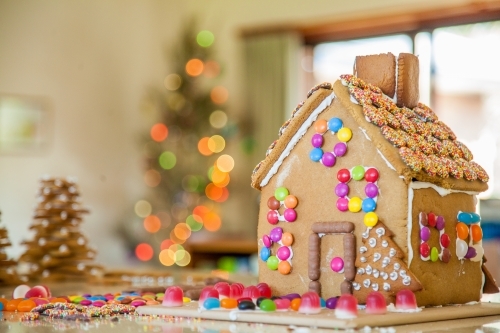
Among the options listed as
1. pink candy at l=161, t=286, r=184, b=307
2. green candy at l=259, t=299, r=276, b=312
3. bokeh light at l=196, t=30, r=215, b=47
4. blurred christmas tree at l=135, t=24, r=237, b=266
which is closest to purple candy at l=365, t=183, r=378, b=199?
green candy at l=259, t=299, r=276, b=312

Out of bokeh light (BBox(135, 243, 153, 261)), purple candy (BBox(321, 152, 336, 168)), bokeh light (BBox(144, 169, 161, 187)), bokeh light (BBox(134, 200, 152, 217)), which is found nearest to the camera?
purple candy (BBox(321, 152, 336, 168))

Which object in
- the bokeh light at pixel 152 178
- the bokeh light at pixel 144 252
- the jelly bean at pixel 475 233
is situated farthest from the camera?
the bokeh light at pixel 152 178

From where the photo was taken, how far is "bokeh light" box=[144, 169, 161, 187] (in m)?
6.80

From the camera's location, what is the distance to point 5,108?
623cm

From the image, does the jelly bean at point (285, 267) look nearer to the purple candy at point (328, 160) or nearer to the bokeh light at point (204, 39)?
the purple candy at point (328, 160)

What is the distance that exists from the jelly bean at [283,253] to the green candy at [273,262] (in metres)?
0.01

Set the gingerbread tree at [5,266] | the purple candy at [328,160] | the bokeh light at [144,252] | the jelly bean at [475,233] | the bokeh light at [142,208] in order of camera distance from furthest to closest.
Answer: the bokeh light at [142,208]
the bokeh light at [144,252]
the gingerbread tree at [5,266]
the jelly bean at [475,233]
the purple candy at [328,160]

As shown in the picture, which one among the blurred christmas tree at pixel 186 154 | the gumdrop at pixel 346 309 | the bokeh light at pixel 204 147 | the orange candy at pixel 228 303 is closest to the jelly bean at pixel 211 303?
the orange candy at pixel 228 303

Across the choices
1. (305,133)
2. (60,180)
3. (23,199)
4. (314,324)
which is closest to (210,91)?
(23,199)

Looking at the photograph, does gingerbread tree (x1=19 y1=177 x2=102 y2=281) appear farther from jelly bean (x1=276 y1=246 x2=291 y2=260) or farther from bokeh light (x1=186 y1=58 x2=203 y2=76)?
bokeh light (x1=186 y1=58 x2=203 y2=76)

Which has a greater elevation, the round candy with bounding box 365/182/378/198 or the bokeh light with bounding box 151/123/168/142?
the bokeh light with bounding box 151/123/168/142

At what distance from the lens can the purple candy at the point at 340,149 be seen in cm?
163

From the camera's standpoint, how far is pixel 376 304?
1.40 m

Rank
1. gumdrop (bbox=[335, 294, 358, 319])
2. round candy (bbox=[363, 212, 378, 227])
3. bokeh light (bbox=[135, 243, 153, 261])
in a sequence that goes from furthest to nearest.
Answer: bokeh light (bbox=[135, 243, 153, 261]), round candy (bbox=[363, 212, 378, 227]), gumdrop (bbox=[335, 294, 358, 319])
